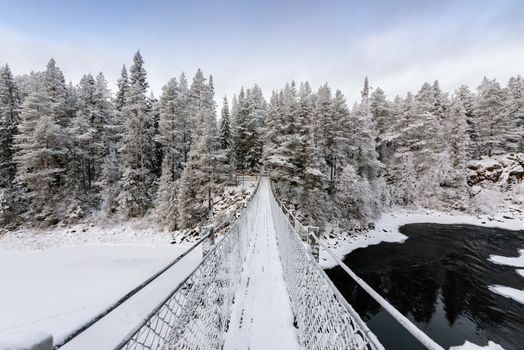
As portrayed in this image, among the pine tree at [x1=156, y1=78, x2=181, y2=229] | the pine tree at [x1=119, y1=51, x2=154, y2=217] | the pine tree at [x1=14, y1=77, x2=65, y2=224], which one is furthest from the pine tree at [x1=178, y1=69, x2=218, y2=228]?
the pine tree at [x1=14, y1=77, x2=65, y2=224]

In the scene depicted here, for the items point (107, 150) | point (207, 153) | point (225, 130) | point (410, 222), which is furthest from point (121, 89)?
point (410, 222)

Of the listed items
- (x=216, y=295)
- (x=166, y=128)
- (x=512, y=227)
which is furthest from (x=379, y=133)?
(x=216, y=295)

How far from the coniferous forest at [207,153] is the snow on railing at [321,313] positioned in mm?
13794

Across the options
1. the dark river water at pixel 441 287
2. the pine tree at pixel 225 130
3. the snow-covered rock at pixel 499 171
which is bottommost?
the dark river water at pixel 441 287

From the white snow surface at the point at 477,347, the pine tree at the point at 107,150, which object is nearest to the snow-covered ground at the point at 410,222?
the white snow surface at the point at 477,347

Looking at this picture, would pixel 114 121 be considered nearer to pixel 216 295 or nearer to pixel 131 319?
pixel 131 319

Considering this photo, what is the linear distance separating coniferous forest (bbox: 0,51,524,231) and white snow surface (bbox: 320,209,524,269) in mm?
1112

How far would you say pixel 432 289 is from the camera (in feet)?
34.4

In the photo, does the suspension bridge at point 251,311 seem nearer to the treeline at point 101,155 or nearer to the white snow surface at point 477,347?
the white snow surface at point 477,347

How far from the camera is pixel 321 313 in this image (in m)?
1.93

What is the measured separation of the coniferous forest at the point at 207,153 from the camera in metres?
17.2

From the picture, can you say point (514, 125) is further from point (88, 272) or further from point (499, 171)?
point (88, 272)

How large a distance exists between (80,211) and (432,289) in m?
22.0

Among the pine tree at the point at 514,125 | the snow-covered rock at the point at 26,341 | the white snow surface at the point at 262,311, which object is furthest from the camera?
the pine tree at the point at 514,125
